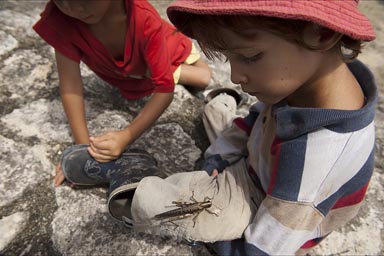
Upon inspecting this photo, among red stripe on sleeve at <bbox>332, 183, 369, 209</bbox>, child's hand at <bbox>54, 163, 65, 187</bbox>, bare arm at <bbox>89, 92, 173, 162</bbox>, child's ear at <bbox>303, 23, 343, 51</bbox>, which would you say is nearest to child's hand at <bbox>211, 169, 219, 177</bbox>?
bare arm at <bbox>89, 92, 173, 162</bbox>

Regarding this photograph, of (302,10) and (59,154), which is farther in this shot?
(59,154)

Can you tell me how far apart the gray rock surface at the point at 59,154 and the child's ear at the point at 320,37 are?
0.80 metres

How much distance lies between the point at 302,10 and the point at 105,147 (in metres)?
0.93

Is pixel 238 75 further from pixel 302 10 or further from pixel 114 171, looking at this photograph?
pixel 114 171

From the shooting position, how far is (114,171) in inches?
53.9

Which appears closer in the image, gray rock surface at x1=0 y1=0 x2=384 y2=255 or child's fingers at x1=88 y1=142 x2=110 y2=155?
gray rock surface at x1=0 y1=0 x2=384 y2=255

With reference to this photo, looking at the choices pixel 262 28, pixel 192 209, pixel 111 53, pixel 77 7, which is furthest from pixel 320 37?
pixel 111 53

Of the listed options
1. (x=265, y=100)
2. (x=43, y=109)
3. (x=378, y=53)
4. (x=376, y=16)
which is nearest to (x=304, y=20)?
(x=265, y=100)

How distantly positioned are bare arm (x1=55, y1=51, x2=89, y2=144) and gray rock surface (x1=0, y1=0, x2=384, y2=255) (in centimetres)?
9

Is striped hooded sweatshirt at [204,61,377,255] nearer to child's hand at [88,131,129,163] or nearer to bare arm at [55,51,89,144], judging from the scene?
child's hand at [88,131,129,163]

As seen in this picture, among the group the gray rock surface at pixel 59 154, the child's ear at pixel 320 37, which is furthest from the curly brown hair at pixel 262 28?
the gray rock surface at pixel 59 154

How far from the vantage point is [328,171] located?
0.95 m

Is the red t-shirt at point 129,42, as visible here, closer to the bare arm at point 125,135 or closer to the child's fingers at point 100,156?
the bare arm at point 125,135

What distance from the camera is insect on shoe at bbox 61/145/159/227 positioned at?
1.26 meters
